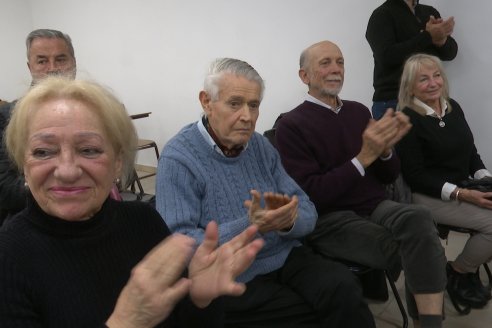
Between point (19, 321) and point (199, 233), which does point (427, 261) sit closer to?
point (199, 233)

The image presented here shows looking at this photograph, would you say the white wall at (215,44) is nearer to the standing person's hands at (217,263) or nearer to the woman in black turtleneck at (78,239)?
the woman in black turtleneck at (78,239)

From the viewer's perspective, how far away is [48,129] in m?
0.95

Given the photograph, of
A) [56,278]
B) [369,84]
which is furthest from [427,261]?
[369,84]

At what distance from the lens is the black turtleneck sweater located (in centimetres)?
86

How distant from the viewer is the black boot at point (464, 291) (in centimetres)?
217

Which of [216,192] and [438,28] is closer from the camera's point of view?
[216,192]

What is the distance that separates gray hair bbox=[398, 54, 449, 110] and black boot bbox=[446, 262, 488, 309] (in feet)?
3.03

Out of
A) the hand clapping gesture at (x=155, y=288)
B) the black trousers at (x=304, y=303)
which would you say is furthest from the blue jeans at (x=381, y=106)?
the hand clapping gesture at (x=155, y=288)

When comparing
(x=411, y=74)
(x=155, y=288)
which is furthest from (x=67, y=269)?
(x=411, y=74)

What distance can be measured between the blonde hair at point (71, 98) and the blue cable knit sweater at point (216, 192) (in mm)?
362

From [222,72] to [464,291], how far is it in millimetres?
1682

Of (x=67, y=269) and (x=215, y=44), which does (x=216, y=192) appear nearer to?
(x=67, y=269)

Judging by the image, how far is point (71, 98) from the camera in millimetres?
999

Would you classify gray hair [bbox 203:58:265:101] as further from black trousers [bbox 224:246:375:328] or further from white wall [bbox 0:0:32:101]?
white wall [bbox 0:0:32:101]
